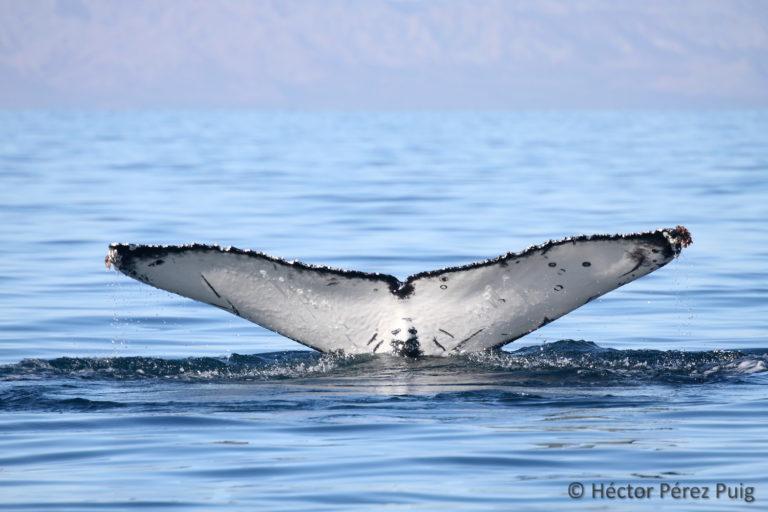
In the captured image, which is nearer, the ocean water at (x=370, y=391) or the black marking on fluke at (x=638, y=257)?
the ocean water at (x=370, y=391)

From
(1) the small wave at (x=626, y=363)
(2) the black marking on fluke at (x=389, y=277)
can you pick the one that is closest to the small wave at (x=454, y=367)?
(1) the small wave at (x=626, y=363)

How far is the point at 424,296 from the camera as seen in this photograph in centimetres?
858

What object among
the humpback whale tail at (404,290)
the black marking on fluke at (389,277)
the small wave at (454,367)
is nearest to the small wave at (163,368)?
the small wave at (454,367)

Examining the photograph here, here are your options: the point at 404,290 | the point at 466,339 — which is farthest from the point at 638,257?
the point at 404,290

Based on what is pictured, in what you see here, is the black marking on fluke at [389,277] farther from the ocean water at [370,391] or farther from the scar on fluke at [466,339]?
the ocean water at [370,391]

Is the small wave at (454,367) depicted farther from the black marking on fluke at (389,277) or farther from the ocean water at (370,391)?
the black marking on fluke at (389,277)

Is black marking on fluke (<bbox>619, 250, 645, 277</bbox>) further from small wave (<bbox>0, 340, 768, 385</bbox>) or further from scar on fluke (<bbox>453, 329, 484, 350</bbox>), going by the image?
small wave (<bbox>0, 340, 768, 385</bbox>)

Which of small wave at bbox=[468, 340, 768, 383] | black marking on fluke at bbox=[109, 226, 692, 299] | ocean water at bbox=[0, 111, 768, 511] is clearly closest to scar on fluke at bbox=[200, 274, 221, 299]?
black marking on fluke at bbox=[109, 226, 692, 299]

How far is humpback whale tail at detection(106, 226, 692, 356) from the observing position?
8273 mm

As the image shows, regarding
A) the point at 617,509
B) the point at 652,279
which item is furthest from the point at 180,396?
the point at 652,279

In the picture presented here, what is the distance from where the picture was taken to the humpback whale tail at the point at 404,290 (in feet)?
27.1

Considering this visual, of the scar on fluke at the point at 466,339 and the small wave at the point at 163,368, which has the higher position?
the scar on fluke at the point at 466,339

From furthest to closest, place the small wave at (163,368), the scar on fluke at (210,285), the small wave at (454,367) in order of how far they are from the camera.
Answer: the small wave at (163,368) → the small wave at (454,367) → the scar on fluke at (210,285)

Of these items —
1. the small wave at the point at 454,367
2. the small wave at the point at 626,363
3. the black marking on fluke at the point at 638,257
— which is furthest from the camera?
the small wave at the point at 626,363
